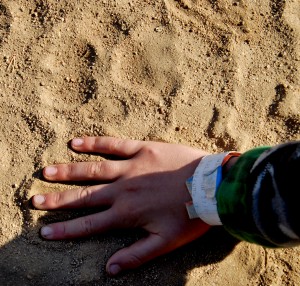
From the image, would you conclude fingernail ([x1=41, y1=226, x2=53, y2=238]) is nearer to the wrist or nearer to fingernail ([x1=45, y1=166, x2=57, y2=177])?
fingernail ([x1=45, y1=166, x2=57, y2=177])

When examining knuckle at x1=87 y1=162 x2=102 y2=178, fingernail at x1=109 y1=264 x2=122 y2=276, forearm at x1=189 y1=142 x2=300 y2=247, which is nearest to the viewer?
forearm at x1=189 y1=142 x2=300 y2=247

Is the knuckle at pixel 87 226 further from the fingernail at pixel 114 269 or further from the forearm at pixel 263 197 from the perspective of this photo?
the forearm at pixel 263 197

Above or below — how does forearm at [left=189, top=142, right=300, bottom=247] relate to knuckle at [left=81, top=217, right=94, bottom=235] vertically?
above

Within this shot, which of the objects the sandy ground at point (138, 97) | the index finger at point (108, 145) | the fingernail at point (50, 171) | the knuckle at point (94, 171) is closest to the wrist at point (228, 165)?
the sandy ground at point (138, 97)

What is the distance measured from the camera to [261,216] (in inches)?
49.8

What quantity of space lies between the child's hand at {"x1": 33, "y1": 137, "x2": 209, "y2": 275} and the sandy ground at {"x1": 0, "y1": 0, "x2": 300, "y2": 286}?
1.8 inches

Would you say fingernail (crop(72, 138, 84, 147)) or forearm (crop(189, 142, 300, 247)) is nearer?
forearm (crop(189, 142, 300, 247))

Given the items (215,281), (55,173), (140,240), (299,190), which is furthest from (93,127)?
(299,190)

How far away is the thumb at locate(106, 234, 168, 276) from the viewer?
166cm

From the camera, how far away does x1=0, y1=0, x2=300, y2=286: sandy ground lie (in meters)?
1.70

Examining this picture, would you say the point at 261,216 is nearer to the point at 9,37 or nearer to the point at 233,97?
the point at 233,97

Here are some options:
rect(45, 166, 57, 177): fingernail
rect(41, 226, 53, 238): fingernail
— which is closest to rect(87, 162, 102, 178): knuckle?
rect(45, 166, 57, 177): fingernail

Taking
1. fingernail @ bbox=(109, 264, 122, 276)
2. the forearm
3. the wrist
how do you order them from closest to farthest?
the forearm
the wrist
fingernail @ bbox=(109, 264, 122, 276)

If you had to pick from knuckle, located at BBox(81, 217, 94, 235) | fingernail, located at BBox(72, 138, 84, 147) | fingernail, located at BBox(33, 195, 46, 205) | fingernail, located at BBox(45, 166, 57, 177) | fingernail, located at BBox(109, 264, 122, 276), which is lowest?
fingernail, located at BBox(109, 264, 122, 276)
